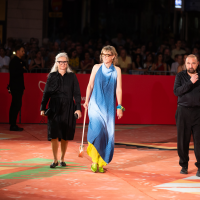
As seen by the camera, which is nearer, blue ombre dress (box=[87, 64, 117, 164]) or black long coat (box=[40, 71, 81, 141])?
blue ombre dress (box=[87, 64, 117, 164])

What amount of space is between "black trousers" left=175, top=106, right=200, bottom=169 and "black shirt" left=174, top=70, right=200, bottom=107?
0.09 m

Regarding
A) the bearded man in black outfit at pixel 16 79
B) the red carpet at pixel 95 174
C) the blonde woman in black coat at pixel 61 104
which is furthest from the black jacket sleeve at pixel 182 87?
the bearded man in black outfit at pixel 16 79

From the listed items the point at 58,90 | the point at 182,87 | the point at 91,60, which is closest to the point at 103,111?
the point at 58,90

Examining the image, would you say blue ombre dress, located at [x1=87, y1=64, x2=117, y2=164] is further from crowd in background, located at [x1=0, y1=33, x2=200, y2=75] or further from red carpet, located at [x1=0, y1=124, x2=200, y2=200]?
crowd in background, located at [x1=0, y1=33, x2=200, y2=75]

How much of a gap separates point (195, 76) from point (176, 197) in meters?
1.83

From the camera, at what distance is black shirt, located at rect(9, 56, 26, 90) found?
31.3 feet

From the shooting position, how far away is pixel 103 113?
573cm

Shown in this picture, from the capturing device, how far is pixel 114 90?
5871mm

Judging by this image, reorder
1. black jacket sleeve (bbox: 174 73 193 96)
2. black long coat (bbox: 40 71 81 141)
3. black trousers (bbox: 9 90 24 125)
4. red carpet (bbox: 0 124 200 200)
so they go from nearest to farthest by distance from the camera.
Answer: red carpet (bbox: 0 124 200 200) < black jacket sleeve (bbox: 174 73 193 96) < black long coat (bbox: 40 71 81 141) < black trousers (bbox: 9 90 24 125)

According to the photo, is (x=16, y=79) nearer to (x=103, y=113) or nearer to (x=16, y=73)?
(x=16, y=73)

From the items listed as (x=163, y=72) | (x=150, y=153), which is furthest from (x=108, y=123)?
(x=163, y=72)

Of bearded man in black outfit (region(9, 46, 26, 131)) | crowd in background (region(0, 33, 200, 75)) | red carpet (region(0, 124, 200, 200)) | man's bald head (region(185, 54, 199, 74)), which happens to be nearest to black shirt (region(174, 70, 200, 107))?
man's bald head (region(185, 54, 199, 74))

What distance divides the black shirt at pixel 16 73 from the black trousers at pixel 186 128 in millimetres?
5108

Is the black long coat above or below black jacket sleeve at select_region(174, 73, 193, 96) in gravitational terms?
below
